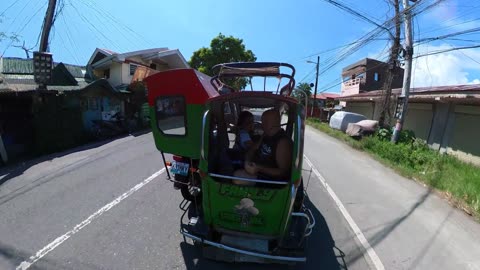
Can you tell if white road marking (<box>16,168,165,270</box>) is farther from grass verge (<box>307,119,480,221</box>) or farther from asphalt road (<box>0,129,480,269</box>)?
grass verge (<box>307,119,480,221</box>)

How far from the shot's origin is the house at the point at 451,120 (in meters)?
12.5

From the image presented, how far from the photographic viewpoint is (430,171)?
1028 cm

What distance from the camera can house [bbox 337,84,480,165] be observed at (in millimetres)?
12521

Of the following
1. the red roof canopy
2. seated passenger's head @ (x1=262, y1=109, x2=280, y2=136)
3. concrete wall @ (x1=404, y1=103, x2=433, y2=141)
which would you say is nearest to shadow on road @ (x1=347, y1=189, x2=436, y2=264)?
seated passenger's head @ (x1=262, y1=109, x2=280, y2=136)

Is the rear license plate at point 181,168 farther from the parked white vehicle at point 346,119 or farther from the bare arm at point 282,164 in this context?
the parked white vehicle at point 346,119

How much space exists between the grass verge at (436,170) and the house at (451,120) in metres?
1.22

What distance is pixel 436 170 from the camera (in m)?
10.2

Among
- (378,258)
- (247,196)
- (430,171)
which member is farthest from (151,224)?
(430,171)

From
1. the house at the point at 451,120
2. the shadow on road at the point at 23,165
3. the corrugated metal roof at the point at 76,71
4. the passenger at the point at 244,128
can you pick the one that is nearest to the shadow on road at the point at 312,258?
the passenger at the point at 244,128

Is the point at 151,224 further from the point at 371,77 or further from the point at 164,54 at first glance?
the point at 371,77

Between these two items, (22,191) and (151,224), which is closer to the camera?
(151,224)

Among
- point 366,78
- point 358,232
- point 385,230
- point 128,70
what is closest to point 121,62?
point 128,70

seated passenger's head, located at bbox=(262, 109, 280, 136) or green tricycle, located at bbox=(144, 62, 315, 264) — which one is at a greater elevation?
seated passenger's head, located at bbox=(262, 109, 280, 136)

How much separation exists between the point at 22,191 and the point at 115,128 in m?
10.5
